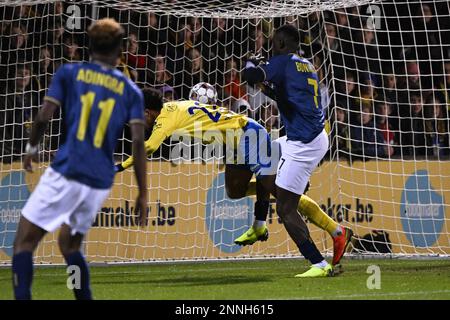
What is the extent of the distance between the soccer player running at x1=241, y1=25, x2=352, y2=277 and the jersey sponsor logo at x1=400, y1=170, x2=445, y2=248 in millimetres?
3974

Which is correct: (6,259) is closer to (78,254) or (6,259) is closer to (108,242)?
(108,242)

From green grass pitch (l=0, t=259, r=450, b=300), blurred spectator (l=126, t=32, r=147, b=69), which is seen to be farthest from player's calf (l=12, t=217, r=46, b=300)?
blurred spectator (l=126, t=32, r=147, b=69)

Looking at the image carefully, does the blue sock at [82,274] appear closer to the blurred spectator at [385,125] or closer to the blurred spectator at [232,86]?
the blurred spectator at [232,86]

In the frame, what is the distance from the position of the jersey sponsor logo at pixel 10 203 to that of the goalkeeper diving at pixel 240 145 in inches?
97.2

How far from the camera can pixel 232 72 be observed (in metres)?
13.6

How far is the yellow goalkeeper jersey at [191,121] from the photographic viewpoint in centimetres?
963

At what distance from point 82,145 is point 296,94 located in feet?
12.0

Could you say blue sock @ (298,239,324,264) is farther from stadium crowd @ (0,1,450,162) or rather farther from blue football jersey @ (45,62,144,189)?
stadium crowd @ (0,1,450,162)

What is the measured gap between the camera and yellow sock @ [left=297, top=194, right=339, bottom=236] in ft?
32.4

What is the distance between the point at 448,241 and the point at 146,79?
4.65 meters

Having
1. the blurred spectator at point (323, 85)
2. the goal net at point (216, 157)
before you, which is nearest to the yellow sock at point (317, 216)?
the goal net at point (216, 157)

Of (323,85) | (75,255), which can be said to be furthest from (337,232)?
(323,85)

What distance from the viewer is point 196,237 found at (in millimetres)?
12602
